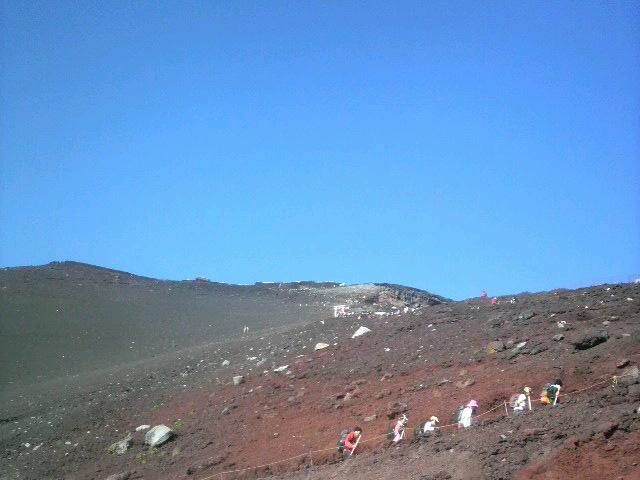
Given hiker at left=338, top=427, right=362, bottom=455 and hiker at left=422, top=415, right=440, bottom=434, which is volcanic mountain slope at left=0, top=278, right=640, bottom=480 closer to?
hiker at left=338, top=427, right=362, bottom=455

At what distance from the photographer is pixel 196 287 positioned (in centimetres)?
4897

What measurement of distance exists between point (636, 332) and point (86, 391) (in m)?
19.2

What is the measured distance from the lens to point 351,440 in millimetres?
15312

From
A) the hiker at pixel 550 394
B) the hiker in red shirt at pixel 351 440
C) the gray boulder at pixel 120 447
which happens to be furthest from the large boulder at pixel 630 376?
the gray boulder at pixel 120 447

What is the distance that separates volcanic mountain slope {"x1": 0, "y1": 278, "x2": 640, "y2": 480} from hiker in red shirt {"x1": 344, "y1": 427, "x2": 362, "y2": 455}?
0.80 feet

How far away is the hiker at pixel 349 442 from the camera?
49.5 ft

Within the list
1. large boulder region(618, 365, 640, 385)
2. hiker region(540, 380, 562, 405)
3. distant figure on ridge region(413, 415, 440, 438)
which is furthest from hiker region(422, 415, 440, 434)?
large boulder region(618, 365, 640, 385)

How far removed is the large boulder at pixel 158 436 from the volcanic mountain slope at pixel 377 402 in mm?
195

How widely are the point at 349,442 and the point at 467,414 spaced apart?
8.74ft

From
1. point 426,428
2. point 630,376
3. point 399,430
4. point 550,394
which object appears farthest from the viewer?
point 399,430

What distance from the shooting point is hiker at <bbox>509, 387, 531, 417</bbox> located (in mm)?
13891

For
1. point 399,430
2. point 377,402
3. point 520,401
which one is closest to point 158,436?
point 377,402

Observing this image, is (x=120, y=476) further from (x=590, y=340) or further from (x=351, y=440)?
(x=590, y=340)

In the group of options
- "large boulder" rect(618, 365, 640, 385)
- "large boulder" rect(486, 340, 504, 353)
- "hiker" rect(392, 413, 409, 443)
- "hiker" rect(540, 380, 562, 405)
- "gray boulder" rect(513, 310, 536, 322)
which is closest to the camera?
"large boulder" rect(618, 365, 640, 385)
